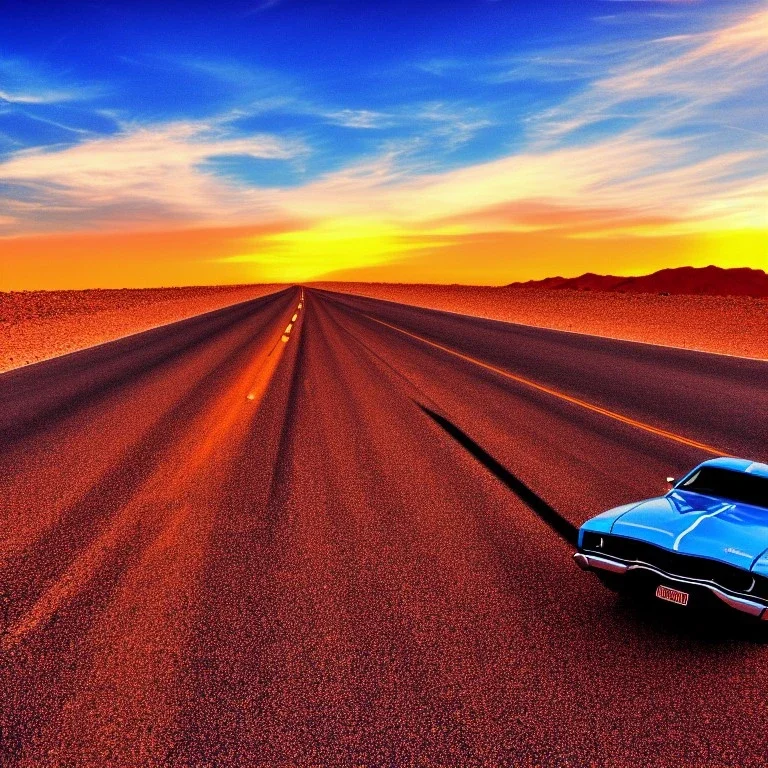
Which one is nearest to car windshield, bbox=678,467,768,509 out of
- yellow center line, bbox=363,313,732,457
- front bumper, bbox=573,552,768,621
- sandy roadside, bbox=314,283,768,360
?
front bumper, bbox=573,552,768,621

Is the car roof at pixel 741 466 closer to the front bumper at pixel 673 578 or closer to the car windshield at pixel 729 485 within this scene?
the car windshield at pixel 729 485

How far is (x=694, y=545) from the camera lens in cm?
413

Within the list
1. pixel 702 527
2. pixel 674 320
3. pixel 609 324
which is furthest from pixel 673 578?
pixel 674 320

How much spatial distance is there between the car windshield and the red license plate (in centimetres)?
128

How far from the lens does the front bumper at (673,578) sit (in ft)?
12.4

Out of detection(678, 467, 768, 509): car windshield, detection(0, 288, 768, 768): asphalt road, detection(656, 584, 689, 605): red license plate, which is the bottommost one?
detection(0, 288, 768, 768): asphalt road

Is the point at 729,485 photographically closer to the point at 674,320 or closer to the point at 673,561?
the point at 673,561

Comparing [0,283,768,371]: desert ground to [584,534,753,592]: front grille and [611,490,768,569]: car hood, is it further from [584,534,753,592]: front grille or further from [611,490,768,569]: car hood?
[584,534,753,592]: front grille

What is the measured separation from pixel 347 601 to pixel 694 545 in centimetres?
232

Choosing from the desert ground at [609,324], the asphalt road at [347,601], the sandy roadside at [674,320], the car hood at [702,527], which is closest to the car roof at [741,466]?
the car hood at [702,527]

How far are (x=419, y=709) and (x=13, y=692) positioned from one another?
2271 mm

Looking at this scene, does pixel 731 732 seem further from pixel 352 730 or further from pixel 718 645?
pixel 352 730

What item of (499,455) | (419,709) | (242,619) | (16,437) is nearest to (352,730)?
(419,709)

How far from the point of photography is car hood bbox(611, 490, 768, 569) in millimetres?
4055
